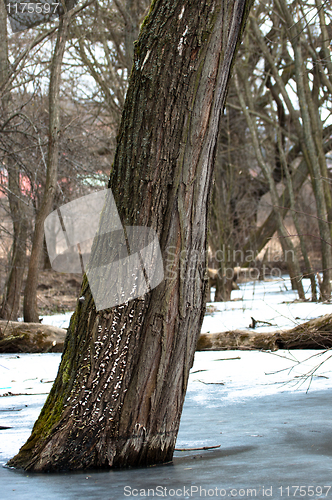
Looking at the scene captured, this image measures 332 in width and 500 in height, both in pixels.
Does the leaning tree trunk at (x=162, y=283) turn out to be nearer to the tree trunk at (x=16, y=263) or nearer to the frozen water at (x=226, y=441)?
the frozen water at (x=226, y=441)

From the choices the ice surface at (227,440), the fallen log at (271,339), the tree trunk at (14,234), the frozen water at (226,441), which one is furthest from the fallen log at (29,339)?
the tree trunk at (14,234)

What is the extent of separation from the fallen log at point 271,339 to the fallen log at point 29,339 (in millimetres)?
1837

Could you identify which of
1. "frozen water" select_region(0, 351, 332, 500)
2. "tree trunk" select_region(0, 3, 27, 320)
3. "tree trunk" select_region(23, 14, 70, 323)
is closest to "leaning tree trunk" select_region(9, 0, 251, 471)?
"frozen water" select_region(0, 351, 332, 500)

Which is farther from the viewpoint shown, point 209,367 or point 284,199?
point 284,199

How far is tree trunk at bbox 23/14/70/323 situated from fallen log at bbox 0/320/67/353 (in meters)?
1.70

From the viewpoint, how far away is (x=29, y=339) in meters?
6.26

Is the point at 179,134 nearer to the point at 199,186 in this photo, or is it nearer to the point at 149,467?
the point at 199,186

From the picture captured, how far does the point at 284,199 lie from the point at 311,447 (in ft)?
43.3

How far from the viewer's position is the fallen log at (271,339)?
4.79m

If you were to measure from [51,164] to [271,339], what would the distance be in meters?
4.33

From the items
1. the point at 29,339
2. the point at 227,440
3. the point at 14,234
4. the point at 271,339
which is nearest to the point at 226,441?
the point at 227,440

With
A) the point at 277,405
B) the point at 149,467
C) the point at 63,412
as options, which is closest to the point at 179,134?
the point at 63,412

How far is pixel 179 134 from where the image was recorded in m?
2.25

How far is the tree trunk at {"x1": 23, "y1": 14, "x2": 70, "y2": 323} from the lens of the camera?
A: 7605 millimetres
